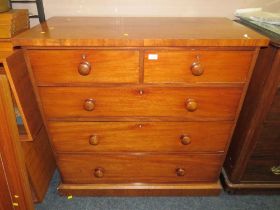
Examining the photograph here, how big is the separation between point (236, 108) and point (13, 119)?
0.96m

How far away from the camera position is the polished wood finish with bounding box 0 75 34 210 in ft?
2.80

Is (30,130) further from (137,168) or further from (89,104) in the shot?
(137,168)

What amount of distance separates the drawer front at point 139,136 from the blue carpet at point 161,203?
37 centimetres

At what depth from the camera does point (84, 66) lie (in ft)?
3.05

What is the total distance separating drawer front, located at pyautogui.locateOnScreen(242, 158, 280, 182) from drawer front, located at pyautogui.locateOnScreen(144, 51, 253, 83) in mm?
560

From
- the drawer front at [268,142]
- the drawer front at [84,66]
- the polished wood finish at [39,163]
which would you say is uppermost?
the drawer front at [84,66]

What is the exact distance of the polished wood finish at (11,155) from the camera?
0.85 m

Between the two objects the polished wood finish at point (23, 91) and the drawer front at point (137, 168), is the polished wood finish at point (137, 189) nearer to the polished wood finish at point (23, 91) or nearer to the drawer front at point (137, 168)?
the drawer front at point (137, 168)

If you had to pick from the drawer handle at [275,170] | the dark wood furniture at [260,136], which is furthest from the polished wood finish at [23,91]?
the drawer handle at [275,170]

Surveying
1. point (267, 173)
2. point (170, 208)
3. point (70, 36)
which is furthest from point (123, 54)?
point (267, 173)

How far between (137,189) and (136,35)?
0.89m

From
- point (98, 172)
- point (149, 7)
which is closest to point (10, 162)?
point (98, 172)

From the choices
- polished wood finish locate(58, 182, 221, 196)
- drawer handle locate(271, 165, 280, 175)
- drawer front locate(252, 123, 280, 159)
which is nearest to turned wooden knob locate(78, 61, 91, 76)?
polished wood finish locate(58, 182, 221, 196)

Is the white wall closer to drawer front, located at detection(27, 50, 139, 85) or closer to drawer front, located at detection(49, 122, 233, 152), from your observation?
drawer front, located at detection(27, 50, 139, 85)
